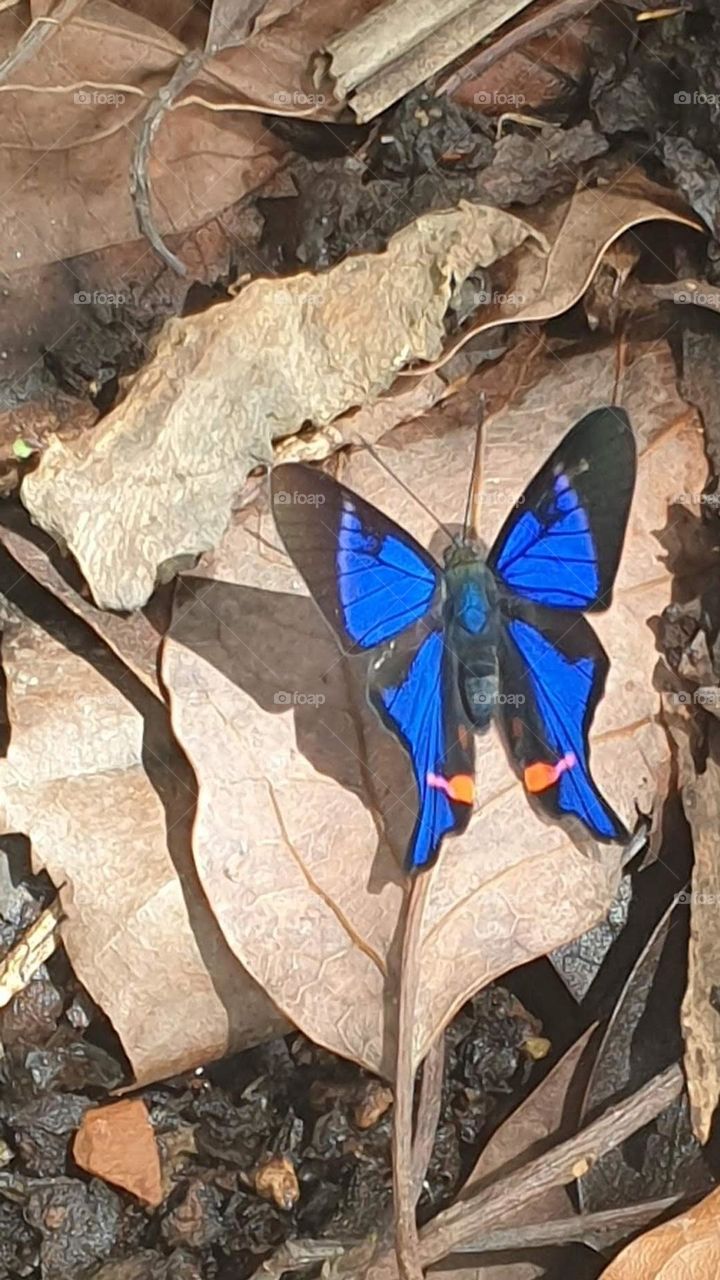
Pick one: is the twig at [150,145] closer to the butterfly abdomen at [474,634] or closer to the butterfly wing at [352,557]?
the butterfly wing at [352,557]

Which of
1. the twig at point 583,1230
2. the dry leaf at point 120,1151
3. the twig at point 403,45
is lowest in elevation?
the twig at point 583,1230

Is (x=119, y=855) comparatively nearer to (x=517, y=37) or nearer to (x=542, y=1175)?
(x=542, y=1175)

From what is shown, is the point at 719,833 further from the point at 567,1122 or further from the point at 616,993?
the point at 567,1122

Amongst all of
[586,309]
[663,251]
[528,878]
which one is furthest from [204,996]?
[663,251]

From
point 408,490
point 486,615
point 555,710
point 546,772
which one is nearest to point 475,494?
point 408,490

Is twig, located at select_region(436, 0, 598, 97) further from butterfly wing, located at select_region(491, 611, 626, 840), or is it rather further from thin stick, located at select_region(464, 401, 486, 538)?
butterfly wing, located at select_region(491, 611, 626, 840)

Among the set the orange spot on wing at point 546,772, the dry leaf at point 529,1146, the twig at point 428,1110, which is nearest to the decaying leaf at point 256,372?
the orange spot on wing at point 546,772
